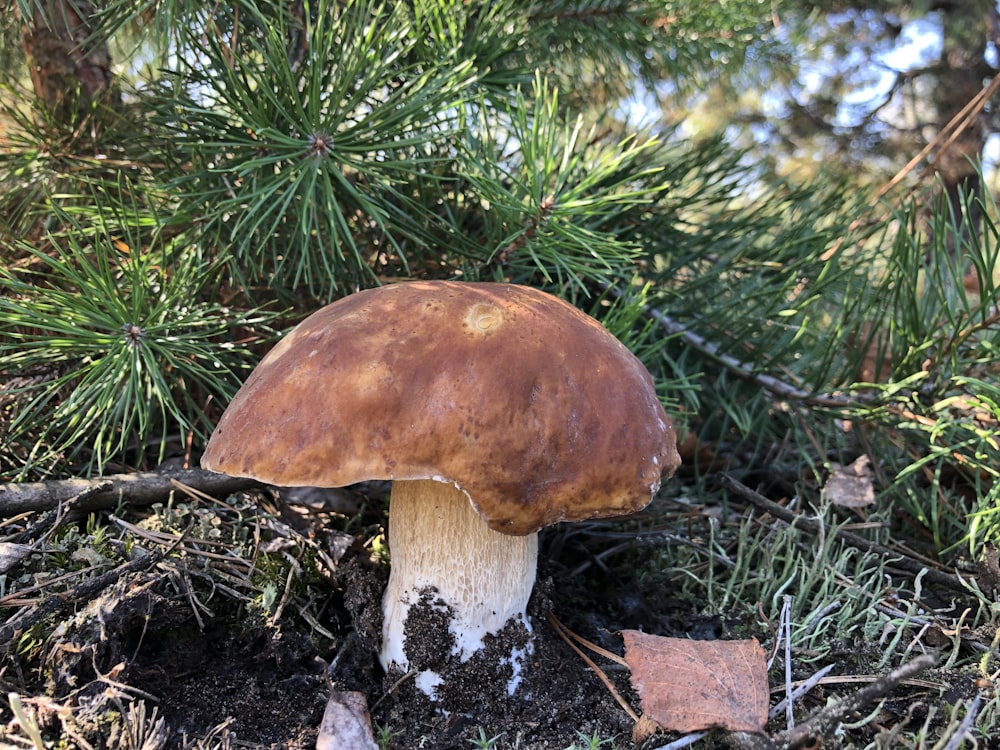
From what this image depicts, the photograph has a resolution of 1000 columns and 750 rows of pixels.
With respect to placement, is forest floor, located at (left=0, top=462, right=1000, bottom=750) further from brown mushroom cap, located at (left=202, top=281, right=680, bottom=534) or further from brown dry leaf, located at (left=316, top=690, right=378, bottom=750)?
brown mushroom cap, located at (left=202, top=281, right=680, bottom=534)

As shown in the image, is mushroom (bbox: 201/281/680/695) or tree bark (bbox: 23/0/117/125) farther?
tree bark (bbox: 23/0/117/125)

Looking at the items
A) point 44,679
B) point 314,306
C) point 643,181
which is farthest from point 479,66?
point 44,679

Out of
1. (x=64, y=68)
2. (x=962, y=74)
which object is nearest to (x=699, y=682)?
(x=64, y=68)

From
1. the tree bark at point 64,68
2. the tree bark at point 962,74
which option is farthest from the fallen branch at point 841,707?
the tree bark at point 962,74

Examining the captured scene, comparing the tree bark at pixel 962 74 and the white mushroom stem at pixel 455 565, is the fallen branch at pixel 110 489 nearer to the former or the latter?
the white mushroom stem at pixel 455 565

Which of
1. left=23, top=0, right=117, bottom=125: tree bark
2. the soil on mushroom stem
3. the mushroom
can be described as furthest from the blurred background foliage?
the soil on mushroom stem

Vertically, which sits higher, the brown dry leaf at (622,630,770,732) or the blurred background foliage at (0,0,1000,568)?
the blurred background foliage at (0,0,1000,568)

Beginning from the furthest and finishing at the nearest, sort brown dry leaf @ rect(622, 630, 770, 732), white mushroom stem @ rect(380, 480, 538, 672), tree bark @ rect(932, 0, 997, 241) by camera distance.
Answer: tree bark @ rect(932, 0, 997, 241) → white mushroom stem @ rect(380, 480, 538, 672) → brown dry leaf @ rect(622, 630, 770, 732)
